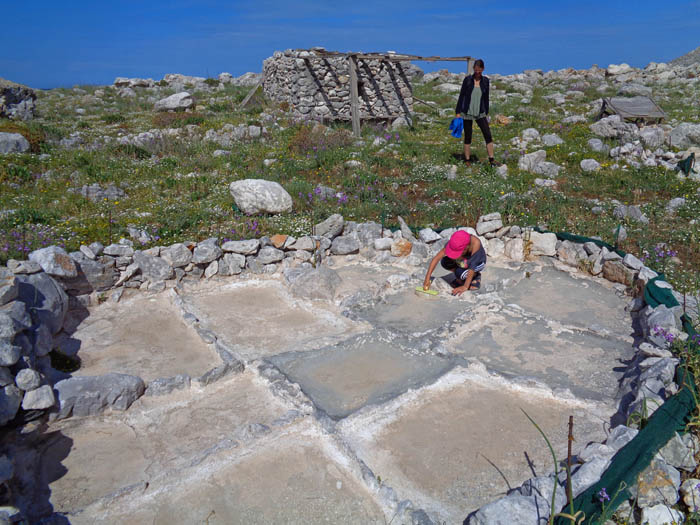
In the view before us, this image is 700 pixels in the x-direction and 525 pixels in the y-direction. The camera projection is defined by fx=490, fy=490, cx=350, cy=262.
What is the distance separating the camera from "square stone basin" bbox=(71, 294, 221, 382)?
491 centimetres

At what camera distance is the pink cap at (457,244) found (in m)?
5.98

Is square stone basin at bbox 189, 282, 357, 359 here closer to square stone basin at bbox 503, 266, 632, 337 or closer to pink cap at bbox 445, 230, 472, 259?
pink cap at bbox 445, 230, 472, 259

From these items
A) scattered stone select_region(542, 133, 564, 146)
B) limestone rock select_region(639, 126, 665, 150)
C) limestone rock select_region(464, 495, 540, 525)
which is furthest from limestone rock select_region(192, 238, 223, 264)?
limestone rock select_region(639, 126, 665, 150)

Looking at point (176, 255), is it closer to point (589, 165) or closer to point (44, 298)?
point (44, 298)

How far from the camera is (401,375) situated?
471cm

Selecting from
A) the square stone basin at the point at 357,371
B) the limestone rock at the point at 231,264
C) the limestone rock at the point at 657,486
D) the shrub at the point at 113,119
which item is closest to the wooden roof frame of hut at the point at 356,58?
the shrub at the point at 113,119

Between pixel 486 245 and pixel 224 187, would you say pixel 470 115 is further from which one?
pixel 224 187

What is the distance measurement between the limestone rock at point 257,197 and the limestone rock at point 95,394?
4.12 metres

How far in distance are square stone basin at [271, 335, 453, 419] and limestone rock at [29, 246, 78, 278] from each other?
2874 mm

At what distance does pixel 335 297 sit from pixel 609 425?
11.3 ft

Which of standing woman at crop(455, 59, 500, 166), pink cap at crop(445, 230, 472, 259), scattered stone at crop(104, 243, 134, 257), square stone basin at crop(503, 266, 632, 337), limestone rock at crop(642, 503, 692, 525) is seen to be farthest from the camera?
standing woman at crop(455, 59, 500, 166)

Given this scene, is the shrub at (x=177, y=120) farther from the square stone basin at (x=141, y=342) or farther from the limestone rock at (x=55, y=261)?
the square stone basin at (x=141, y=342)

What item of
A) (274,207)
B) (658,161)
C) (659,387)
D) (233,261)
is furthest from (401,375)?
(658,161)

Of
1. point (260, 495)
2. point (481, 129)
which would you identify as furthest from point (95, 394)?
point (481, 129)
